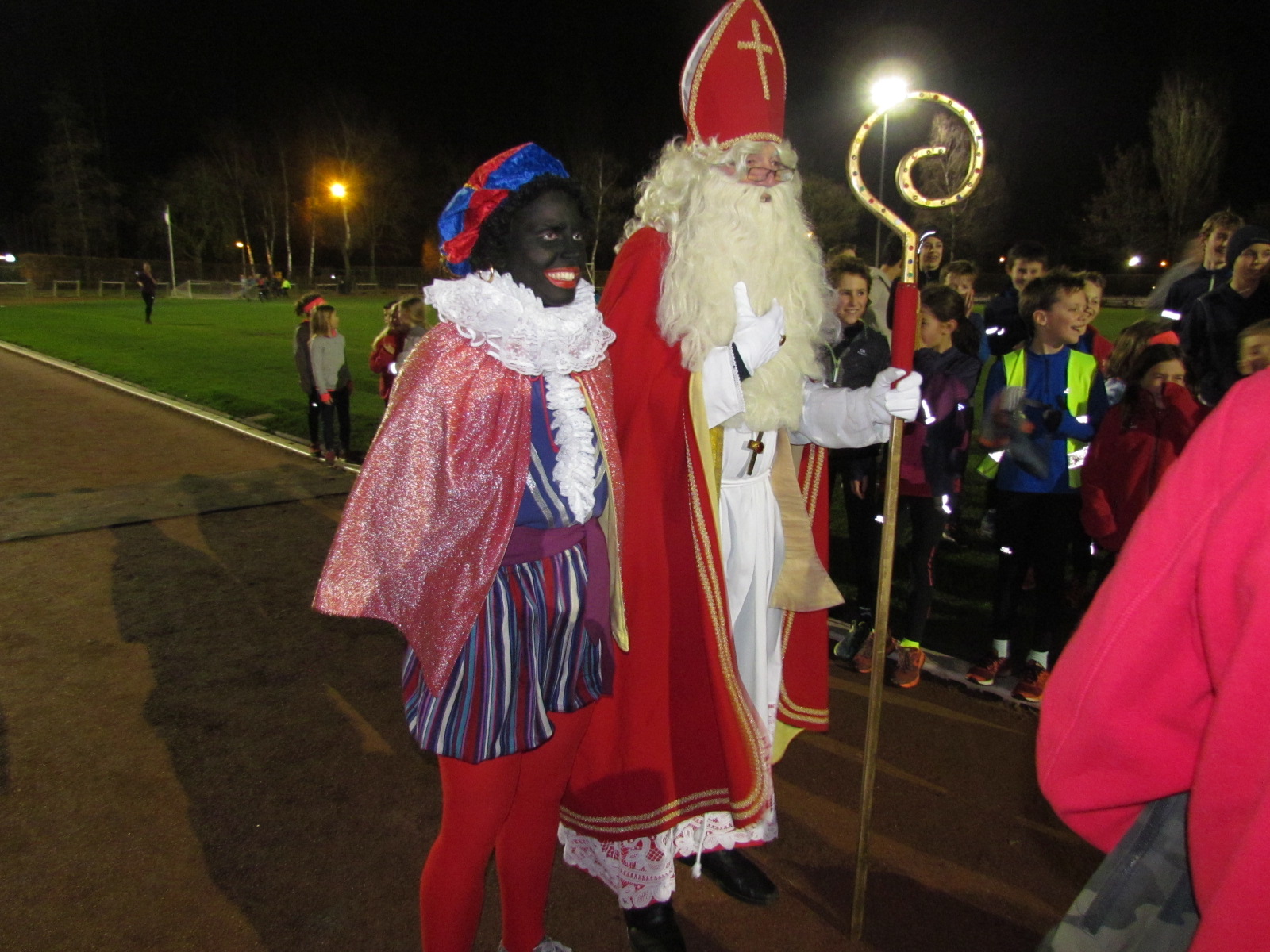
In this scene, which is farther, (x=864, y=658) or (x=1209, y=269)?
(x=1209, y=269)

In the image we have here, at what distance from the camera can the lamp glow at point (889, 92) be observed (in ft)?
7.69

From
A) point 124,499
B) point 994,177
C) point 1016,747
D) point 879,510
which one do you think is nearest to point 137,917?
point 1016,747

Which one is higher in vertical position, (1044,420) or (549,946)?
(1044,420)

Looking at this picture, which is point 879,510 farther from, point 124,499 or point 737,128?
point 124,499

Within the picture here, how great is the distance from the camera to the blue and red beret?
6.60ft

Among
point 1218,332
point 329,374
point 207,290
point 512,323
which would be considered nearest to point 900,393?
point 512,323

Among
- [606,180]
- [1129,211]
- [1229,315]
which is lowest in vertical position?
[1229,315]

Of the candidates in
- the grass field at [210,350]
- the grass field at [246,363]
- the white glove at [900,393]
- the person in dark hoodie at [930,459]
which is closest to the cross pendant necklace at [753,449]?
the white glove at [900,393]

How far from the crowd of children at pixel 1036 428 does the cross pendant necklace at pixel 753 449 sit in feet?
2.84

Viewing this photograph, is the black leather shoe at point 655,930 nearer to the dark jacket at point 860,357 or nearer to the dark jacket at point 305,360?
the dark jacket at point 860,357

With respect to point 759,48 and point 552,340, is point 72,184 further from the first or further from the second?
point 552,340

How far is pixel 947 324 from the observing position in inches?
170

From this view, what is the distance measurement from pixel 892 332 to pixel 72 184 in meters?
65.6

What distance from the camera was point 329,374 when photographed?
27.2 feet
